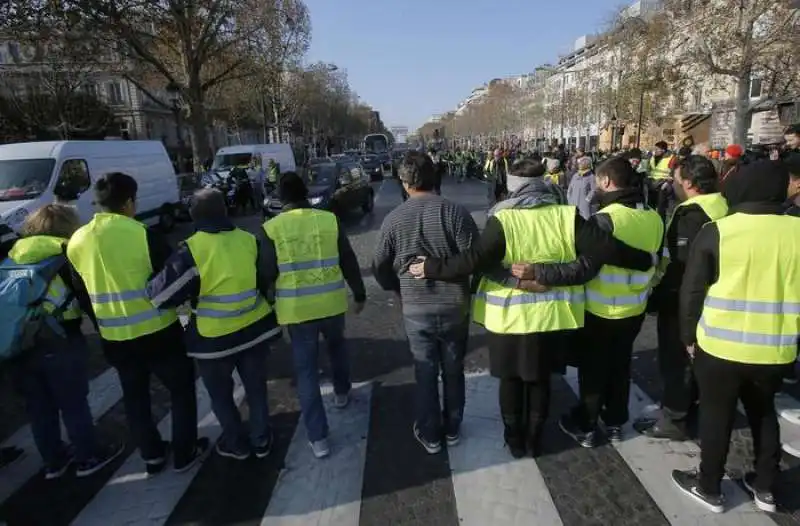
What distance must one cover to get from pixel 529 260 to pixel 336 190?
1276cm

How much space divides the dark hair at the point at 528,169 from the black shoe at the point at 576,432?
5.79 feet

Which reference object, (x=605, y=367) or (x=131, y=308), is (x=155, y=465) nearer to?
(x=131, y=308)

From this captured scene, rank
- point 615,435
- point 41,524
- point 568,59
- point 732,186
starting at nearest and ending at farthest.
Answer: point 732,186 → point 41,524 → point 615,435 → point 568,59

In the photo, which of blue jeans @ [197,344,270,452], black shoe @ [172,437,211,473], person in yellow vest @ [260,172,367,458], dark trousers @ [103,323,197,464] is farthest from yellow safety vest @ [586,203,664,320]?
black shoe @ [172,437,211,473]

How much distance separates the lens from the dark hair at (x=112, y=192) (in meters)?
2.97

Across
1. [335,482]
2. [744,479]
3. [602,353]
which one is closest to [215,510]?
[335,482]

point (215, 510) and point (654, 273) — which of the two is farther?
point (654, 273)

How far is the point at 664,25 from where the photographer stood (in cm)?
2191

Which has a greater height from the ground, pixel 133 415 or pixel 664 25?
pixel 664 25

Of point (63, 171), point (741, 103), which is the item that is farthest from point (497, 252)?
point (741, 103)

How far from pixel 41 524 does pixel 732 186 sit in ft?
13.5

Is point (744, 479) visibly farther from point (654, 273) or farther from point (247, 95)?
point (247, 95)

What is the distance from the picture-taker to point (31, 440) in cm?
394

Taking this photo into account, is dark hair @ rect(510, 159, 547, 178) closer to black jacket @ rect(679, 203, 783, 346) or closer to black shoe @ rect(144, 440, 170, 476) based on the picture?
black jacket @ rect(679, 203, 783, 346)
